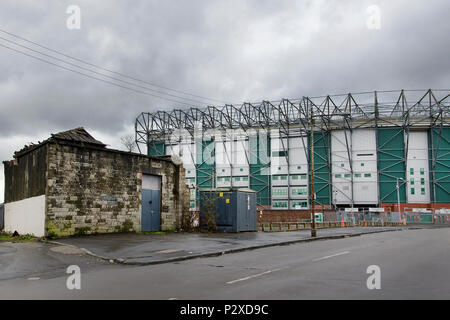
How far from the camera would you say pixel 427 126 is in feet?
201

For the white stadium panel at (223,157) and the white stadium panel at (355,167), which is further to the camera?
the white stadium panel at (223,157)

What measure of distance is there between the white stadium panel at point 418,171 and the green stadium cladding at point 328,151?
13cm

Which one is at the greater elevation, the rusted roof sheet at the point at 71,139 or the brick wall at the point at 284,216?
the rusted roof sheet at the point at 71,139

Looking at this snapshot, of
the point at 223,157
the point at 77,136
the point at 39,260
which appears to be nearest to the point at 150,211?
the point at 77,136

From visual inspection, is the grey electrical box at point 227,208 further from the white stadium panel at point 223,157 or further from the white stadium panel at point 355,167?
the white stadium panel at point 223,157

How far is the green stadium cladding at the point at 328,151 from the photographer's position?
60.7m

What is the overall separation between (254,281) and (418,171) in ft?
193

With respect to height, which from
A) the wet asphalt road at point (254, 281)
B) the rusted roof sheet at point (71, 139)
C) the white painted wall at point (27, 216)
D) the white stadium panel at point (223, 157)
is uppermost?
the white stadium panel at point (223, 157)

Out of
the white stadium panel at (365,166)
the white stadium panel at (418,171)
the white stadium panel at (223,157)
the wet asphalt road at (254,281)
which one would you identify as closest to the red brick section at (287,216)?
the white stadium panel at (365,166)

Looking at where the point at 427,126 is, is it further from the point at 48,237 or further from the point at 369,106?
the point at 48,237

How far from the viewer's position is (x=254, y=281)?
353 inches
